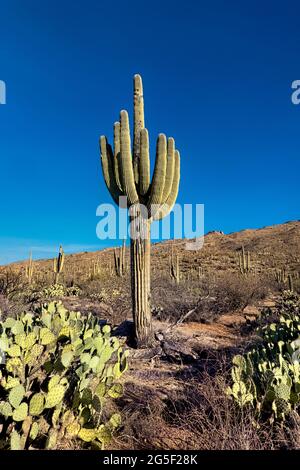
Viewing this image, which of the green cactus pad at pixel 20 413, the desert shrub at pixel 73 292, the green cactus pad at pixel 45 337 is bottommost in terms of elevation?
the green cactus pad at pixel 20 413

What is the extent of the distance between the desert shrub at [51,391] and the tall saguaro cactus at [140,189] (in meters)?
2.89

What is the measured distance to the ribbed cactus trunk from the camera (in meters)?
6.35

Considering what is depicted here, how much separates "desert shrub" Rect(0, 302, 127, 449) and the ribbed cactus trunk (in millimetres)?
2780

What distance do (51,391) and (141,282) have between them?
12.6ft

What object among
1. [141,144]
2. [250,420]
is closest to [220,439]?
[250,420]

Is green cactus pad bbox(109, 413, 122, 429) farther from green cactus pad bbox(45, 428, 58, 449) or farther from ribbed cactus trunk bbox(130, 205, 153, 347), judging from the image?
ribbed cactus trunk bbox(130, 205, 153, 347)

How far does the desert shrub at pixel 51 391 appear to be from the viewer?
259 centimetres

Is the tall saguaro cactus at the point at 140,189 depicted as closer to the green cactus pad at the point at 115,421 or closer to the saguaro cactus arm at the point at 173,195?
the saguaro cactus arm at the point at 173,195

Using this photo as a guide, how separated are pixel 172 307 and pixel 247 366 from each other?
5.47 meters

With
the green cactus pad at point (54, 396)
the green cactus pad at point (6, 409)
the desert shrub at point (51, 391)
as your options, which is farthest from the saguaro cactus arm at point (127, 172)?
the green cactus pad at point (6, 409)

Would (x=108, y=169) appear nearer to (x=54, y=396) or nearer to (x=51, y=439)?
(x=54, y=396)

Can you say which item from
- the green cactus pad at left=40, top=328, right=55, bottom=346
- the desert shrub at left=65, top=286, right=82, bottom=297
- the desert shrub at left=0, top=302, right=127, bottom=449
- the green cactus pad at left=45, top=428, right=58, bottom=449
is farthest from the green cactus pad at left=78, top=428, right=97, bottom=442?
the desert shrub at left=65, top=286, right=82, bottom=297
